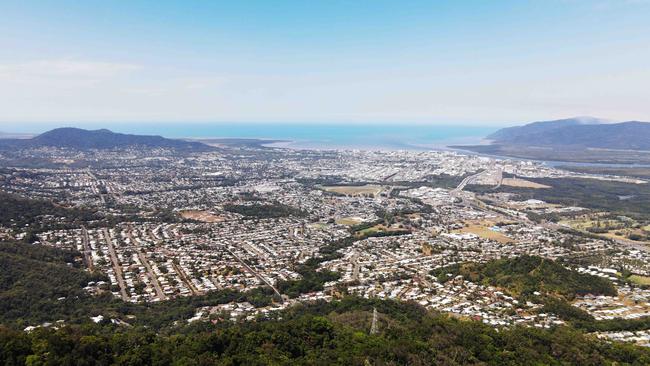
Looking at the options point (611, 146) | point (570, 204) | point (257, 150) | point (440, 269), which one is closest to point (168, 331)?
point (440, 269)

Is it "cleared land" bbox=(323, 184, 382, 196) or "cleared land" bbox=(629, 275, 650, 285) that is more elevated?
"cleared land" bbox=(323, 184, 382, 196)

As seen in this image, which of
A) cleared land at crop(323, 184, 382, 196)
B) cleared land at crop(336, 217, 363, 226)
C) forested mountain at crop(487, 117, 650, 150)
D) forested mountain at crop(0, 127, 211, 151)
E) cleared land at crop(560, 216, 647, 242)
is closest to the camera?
cleared land at crop(560, 216, 647, 242)

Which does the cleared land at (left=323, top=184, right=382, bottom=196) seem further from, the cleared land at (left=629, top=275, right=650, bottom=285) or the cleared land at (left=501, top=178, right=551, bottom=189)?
the cleared land at (left=629, top=275, right=650, bottom=285)

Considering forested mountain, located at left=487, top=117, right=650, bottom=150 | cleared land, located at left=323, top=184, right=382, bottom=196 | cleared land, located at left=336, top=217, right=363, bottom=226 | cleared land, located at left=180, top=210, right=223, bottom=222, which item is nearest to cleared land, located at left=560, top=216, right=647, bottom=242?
cleared land, located at left=336, top=217, right=363, bottom=226

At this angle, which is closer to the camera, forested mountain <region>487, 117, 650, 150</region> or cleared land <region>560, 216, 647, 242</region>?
cleared land <region>560, 216, 647, 242</region>

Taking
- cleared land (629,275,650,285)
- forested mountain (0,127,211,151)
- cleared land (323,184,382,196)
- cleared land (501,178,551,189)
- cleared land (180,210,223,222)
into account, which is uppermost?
forested mountain (0,127,211,151)
